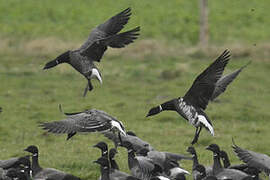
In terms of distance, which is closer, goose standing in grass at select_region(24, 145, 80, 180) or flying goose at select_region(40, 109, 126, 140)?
goose standing in grass at select_region(24, 145, 80, 180)

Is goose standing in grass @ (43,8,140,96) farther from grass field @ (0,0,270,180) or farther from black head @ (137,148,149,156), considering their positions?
grass field @ (0,0,270,180)

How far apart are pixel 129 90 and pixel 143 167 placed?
33.8 feet

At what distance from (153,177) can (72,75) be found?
43.8ft

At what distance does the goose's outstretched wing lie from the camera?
10555mm

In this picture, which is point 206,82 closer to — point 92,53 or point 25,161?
point 92,53

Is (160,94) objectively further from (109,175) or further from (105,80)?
(109,175)

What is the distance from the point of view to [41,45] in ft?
87.2

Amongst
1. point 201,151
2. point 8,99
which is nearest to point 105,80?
point 8,99

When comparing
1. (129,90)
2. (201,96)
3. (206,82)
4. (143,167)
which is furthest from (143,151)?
(129,90)

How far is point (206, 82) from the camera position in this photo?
10.7 m

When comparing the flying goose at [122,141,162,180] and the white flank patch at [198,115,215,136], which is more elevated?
the white flank patch at [198,115,215,136]

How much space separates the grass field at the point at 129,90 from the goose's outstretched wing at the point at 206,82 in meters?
1.76

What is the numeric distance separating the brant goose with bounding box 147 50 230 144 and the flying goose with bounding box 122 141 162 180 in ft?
3.34

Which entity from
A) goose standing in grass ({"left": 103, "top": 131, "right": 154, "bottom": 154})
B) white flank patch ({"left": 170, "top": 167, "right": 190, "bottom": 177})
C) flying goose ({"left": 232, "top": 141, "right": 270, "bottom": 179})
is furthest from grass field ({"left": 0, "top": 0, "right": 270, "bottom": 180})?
flying goose ({"left": 232, "top": 141, "right": 270, "bottom": 179})
